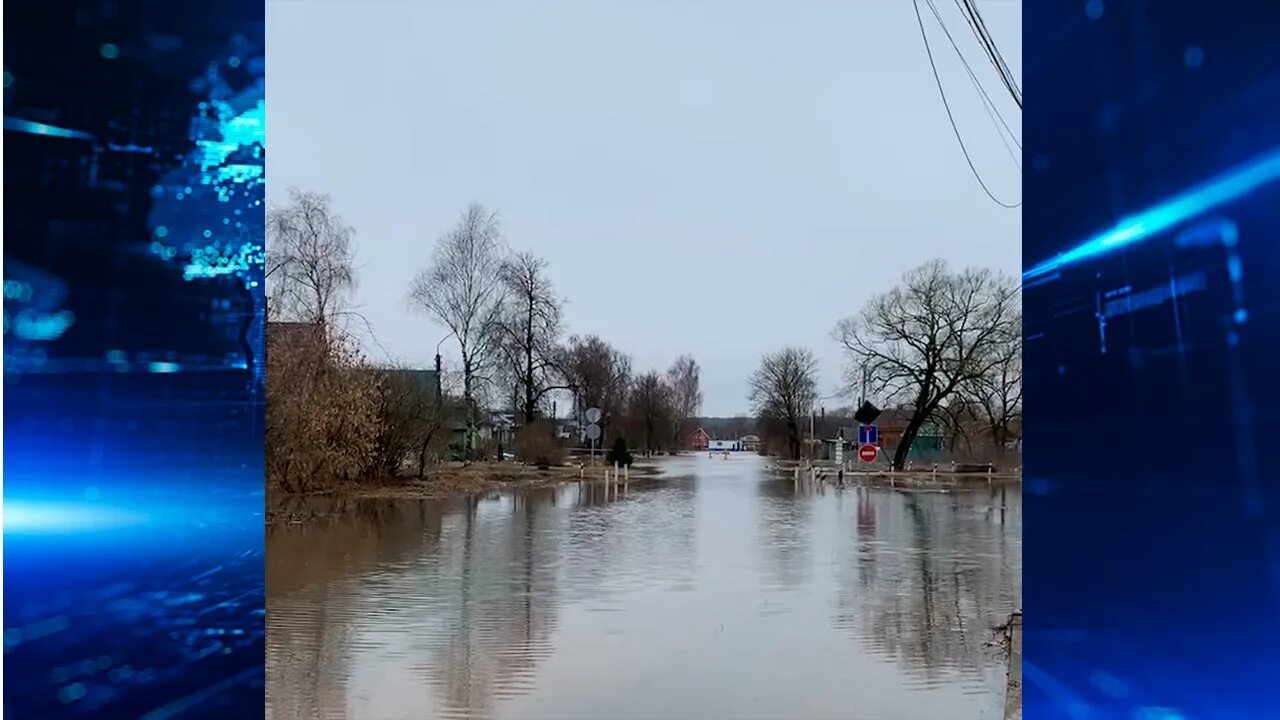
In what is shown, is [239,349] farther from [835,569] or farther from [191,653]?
[835,569]

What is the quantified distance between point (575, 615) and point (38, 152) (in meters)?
4.43

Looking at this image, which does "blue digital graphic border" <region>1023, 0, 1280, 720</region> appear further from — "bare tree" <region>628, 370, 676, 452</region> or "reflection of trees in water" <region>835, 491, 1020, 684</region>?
"bare tree" <region>628, 370, 676, 452</region>

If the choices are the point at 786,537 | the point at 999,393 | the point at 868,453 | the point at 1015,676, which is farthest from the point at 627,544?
the point at 999,393

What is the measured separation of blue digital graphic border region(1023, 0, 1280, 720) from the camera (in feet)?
7.74

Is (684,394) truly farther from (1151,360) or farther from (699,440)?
(1151,360)

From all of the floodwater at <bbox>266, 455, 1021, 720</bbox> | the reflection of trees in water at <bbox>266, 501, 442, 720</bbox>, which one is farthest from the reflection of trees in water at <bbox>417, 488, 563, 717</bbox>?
the reflection of trees in water at <bbox>266, 501, 442, 720</bbox>

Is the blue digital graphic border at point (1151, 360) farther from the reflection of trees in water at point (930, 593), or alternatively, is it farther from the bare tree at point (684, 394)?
the bare tree at point (684, 394)

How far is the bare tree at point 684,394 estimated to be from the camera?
2773 inches

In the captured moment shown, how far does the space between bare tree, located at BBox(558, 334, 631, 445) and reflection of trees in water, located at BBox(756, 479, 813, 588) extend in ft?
46.1

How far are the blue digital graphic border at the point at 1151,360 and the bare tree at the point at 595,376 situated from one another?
1053 inches

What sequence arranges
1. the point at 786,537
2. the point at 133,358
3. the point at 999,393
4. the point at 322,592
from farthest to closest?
the point at 999,393 → the point at 786,537 → the point at 322,592 → the point at 133,358

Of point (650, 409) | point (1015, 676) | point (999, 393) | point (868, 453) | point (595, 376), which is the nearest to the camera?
point (1015, 676)

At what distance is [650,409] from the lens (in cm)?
5391

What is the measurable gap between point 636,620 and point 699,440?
3220 inches
